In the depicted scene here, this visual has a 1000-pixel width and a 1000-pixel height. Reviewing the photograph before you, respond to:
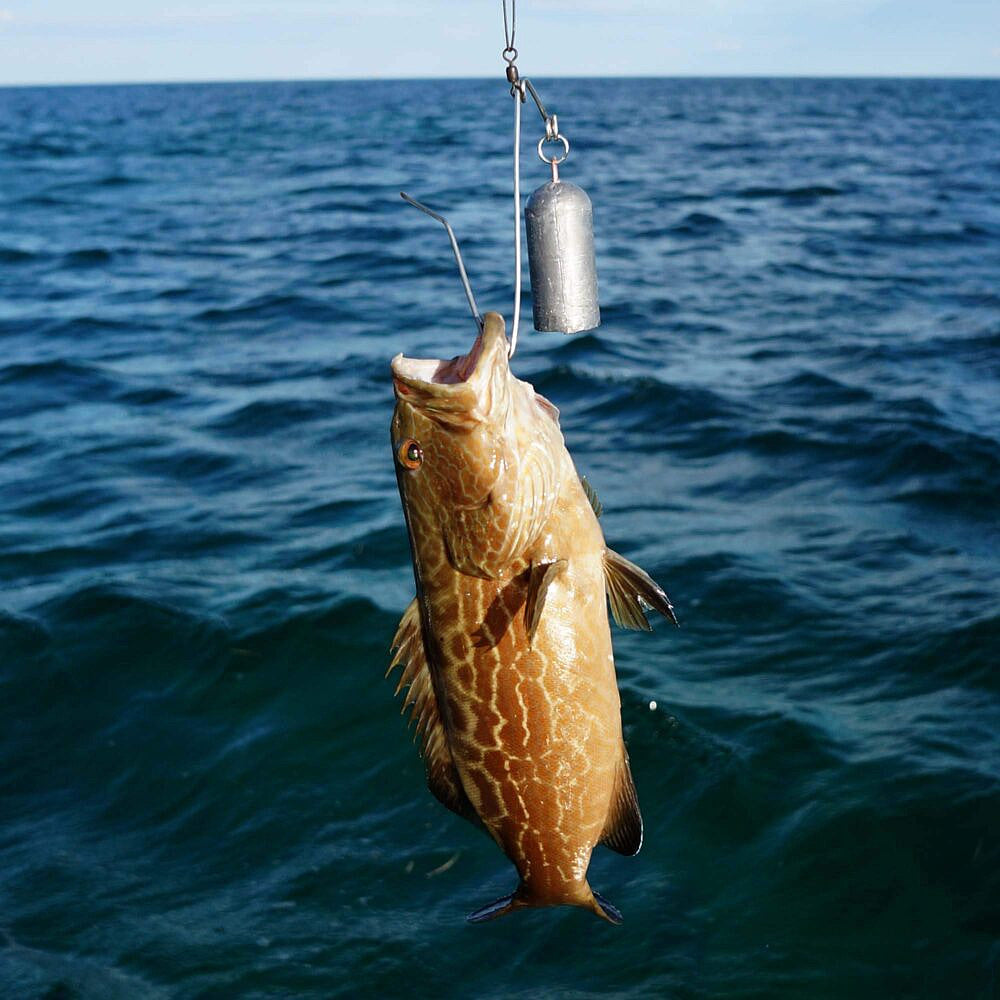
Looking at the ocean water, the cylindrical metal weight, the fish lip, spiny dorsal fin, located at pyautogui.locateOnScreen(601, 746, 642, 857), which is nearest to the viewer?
the fish lip

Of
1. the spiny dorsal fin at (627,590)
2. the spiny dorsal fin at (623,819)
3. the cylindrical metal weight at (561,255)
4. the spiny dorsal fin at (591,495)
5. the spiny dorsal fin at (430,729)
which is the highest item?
the cylindrical metal weight at (561,255)

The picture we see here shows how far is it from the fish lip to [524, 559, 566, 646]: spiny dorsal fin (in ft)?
1.87

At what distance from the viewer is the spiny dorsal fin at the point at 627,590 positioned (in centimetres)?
360

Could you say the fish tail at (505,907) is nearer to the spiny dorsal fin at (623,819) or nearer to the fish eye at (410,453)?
the spiny dorsal fin at (623,819)

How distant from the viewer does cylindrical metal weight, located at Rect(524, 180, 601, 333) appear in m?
4.21

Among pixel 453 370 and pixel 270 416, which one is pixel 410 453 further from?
pixel 270 416

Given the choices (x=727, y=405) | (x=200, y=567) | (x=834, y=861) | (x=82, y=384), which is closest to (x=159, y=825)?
(x=200, y=567)

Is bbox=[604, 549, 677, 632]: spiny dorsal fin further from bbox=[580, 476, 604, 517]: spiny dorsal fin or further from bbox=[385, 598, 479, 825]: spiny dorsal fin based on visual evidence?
bbox=[385, 598, 479, 825]: spiny dorsal fin

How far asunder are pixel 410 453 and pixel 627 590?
796 mm

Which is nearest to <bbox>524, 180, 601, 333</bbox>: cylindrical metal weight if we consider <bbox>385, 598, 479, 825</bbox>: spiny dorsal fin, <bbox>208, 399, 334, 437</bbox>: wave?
<bbox>385, 598, 479, 825</bbox>: spiny dorsal fin

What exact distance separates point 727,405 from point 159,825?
825cm

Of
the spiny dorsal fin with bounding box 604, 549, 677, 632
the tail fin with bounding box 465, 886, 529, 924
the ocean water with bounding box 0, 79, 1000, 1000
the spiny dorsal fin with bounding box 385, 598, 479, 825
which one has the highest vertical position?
the spiny dorsal fin with bounding box 604, 549, 677, 632

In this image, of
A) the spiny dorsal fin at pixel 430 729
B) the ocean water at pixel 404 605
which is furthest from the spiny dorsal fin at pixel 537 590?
the ocean water at pixel 404 605

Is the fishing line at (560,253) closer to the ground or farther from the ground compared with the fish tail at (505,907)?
farther from the ground
